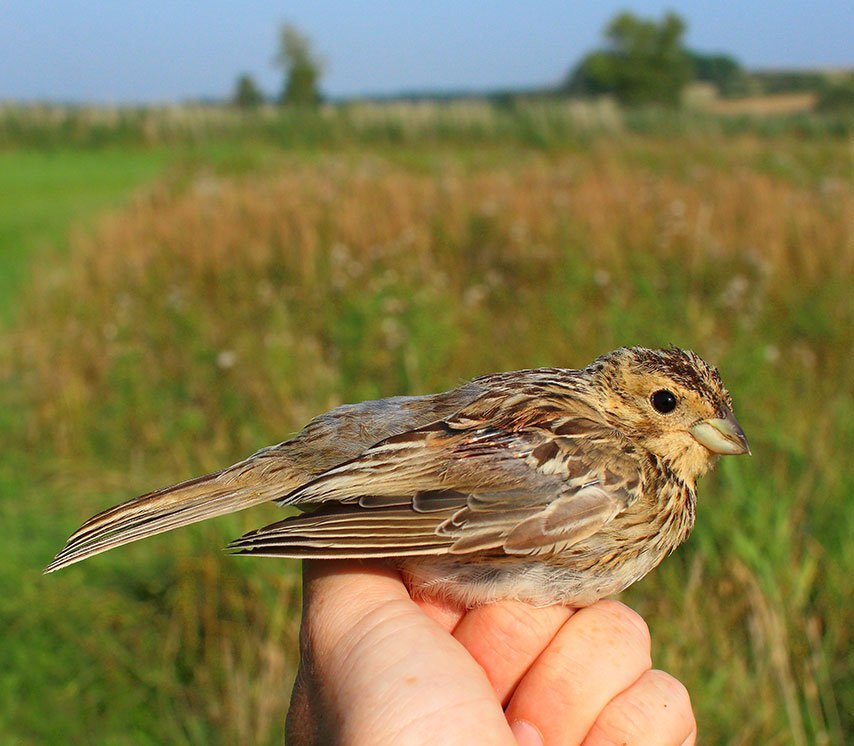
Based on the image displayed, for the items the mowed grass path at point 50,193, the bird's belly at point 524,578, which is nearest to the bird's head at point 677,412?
the bird's belly at point 524,578

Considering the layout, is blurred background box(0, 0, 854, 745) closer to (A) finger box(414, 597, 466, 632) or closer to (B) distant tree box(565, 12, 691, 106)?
(A) finger box(414, 597, 466, 632)

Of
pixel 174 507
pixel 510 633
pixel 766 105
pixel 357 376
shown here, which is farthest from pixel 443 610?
pixel 766 105

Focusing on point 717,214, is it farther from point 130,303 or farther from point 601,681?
point 601,681

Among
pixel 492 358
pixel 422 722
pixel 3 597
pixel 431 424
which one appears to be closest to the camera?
pixel 422 722

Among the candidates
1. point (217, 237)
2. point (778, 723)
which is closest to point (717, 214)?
point (217, 237)

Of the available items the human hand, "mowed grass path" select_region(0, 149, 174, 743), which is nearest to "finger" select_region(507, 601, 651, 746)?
the human hand
